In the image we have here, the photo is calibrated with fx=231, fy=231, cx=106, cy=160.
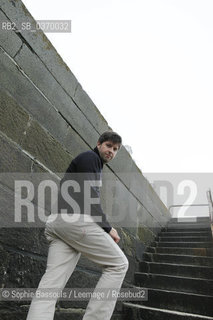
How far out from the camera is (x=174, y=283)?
371 centimetres

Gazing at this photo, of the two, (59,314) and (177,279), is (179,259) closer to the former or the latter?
(177,279)

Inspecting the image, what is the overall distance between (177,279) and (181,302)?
482mm

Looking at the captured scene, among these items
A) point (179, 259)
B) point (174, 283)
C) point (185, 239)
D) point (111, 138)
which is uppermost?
point (111, 138)

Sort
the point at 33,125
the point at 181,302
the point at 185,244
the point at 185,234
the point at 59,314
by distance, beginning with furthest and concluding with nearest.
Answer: the point at 185,234 < the point at 185,244 < the point at 181,302 < the point at 33,125 < the point at 59,314

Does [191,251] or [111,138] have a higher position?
[111,138]

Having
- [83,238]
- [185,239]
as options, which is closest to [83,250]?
[83,238]

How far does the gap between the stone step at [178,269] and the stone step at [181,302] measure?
631mm

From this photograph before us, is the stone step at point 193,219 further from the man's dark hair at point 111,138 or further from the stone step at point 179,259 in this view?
the man's dark hair at point 111,138

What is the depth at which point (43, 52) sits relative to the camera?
2635 millimetres

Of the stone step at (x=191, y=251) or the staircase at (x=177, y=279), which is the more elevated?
the stone step at (x=191, y=251)

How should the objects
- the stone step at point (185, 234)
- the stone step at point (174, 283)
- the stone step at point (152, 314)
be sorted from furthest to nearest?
the stone step at point (185, 234) → the stone step at point (174, 283) → the stone step at point (152, 314)

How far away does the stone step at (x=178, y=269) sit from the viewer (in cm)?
372

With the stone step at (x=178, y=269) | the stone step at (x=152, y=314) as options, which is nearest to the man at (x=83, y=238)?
the stone step at (x=152, y=314)

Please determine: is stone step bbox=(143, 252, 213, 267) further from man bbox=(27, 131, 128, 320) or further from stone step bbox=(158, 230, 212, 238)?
man bbox=(27, 131, 128, 320)
